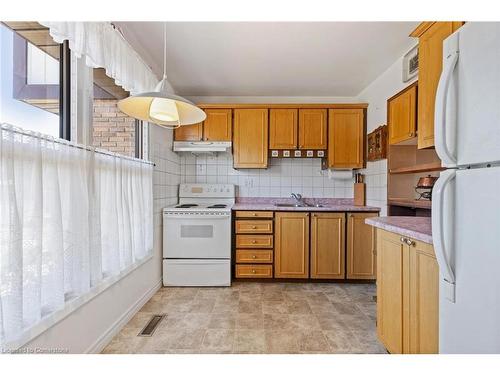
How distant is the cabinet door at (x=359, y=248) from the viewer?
305cm

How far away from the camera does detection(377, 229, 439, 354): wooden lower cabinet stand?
1.19 metres

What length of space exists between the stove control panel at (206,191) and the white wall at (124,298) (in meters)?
0.14

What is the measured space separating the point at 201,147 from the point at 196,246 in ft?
4.18

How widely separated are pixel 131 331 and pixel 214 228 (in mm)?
1292

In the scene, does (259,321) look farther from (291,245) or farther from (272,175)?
(272,175)

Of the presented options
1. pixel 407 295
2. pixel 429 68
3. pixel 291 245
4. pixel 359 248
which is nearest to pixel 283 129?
pixel 291 245

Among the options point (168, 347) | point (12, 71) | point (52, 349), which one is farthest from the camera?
point (168, 347)

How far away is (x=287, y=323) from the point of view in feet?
7.04

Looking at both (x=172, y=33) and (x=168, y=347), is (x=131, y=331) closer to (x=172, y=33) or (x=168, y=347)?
(x=168, y=347)

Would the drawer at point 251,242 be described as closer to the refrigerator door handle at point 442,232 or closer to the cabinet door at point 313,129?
the cabinet door at point 313,129

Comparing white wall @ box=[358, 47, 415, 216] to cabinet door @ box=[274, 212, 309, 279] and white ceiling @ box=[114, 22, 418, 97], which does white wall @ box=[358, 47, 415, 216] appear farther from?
cabinet door @ box=[274, 212, 309, 279]

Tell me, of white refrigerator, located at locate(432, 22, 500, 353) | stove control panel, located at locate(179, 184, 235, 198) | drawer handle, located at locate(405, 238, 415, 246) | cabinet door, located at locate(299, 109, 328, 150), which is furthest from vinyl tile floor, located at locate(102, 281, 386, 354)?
cabinet door, located at locate(299, 109, 328, 150)
